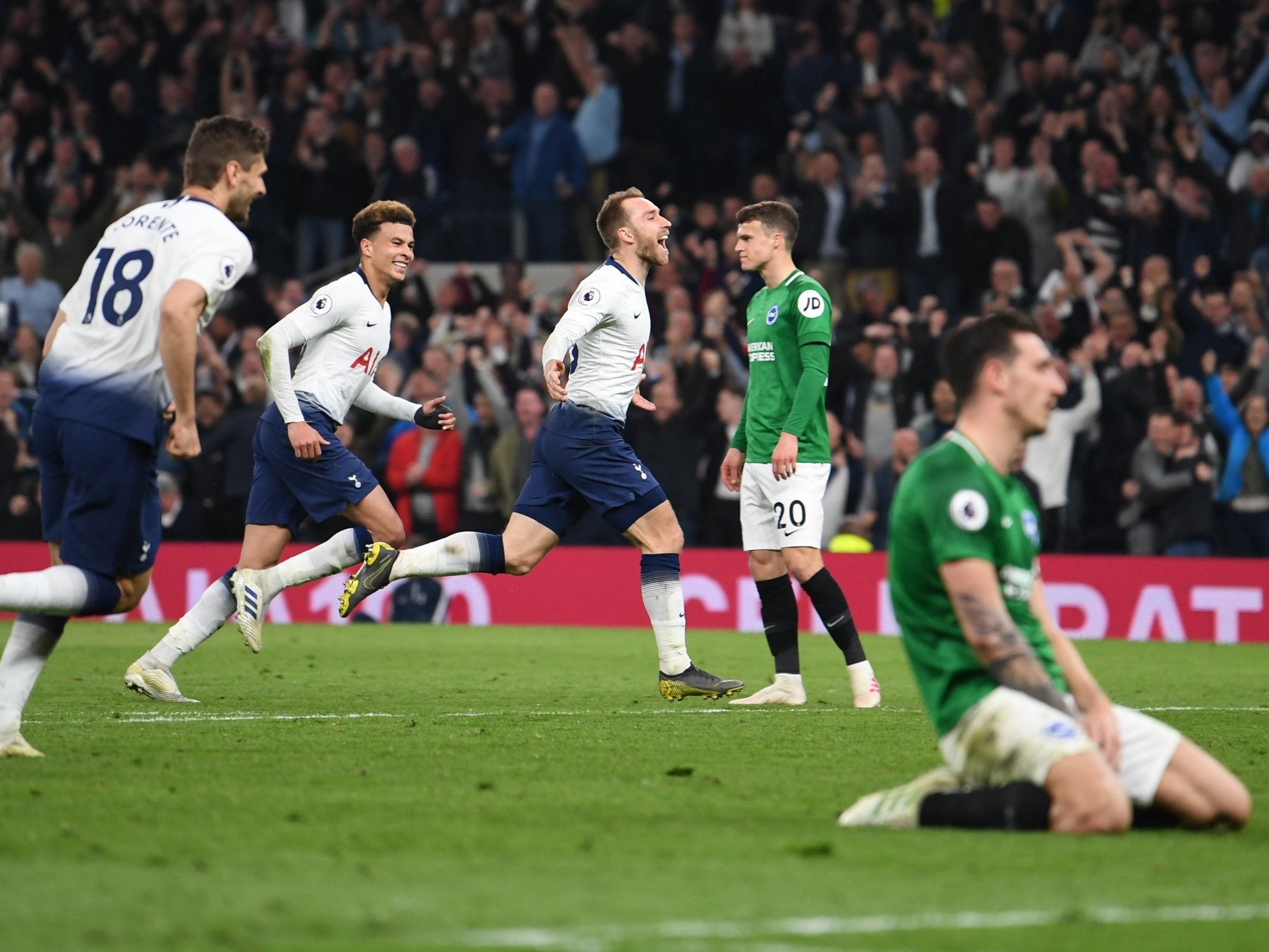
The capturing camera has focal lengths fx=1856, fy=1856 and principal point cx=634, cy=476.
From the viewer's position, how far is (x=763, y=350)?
1013cm

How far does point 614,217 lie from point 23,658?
14.0ft

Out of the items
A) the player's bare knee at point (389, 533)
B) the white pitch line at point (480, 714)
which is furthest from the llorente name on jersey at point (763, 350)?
the player's bare knee at point (389, 533)

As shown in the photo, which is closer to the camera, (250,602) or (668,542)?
(250,602)

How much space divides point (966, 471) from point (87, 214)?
64.0 ft

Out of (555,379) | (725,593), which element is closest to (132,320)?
(555,379)

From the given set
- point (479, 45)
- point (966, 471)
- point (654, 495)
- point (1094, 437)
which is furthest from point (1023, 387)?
point (479, 45)

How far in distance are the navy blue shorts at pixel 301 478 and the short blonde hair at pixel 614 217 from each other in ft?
6.04

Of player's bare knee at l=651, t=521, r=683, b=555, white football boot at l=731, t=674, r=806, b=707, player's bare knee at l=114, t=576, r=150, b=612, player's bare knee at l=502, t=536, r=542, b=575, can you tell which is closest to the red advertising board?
white football boot at l=731, t=674, r=806, b=707

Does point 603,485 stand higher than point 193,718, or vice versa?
point 603,485

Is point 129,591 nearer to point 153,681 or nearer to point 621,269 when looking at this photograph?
point 153,681

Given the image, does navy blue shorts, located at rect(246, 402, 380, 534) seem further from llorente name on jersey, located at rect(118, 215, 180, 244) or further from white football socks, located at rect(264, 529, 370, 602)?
llorente name on jersey, located at rect(118, 215, 180, 244)

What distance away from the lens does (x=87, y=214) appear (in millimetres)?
23156

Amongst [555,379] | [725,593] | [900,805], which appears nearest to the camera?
[900,805]

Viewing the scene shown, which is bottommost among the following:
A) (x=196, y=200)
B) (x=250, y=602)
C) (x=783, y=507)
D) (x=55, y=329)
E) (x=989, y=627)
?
(x=250, y=602)
